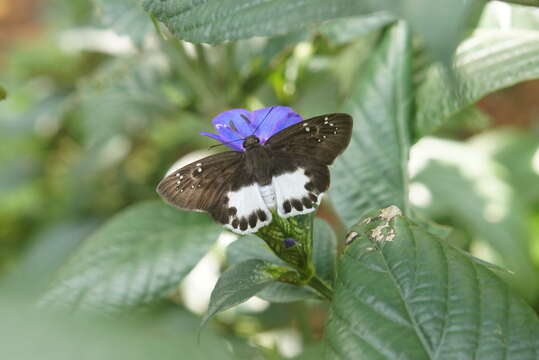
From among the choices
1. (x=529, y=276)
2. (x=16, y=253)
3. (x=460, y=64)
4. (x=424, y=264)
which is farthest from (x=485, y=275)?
(x=16, y=253)

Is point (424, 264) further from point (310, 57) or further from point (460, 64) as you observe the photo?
point (310, 57)

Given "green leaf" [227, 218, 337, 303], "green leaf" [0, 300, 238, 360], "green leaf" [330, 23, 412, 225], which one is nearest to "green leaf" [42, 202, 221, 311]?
"green leaf" [227, 218, 337, 303]

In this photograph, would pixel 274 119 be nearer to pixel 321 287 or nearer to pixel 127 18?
pixel 321 287

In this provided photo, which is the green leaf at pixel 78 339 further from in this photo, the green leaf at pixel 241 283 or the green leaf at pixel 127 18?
the green leaf at pixel 127 18

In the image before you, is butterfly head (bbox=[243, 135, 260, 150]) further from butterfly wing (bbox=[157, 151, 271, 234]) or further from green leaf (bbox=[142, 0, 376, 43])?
green leaf (bbox=[142, 0, 376, 43])

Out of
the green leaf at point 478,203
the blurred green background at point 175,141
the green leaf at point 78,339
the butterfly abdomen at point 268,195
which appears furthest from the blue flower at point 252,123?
the green leaf at point 478,203

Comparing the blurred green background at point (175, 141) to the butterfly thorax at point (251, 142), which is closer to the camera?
the butterfly thorax at point (251, 142)
